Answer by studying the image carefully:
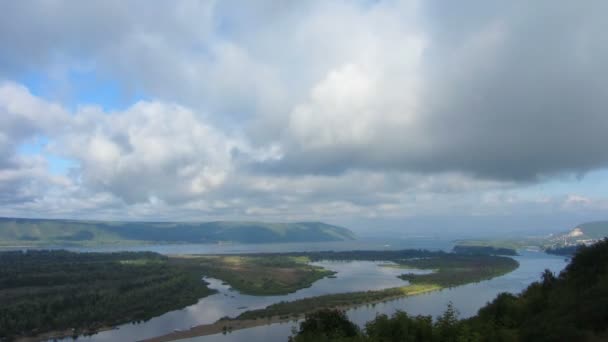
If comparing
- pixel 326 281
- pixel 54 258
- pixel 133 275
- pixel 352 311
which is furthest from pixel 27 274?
pixel 352 311

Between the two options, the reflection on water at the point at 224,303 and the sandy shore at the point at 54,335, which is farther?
the reflection on water at the point at 224,303

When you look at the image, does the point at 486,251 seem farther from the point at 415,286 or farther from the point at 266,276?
the point at 266,276

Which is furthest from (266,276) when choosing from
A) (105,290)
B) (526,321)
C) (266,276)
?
(526,321)

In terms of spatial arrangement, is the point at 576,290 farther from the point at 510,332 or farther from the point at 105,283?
the point at 105,283

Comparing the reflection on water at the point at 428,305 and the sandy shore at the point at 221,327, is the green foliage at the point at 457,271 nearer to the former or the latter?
the reflection on water at the point at 428,305

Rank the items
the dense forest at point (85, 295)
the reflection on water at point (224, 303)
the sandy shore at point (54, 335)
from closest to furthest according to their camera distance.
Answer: the sandy shore at point (54, 335) → the reflection on water at point (224, 303) → the dense forest at point (85, 295)

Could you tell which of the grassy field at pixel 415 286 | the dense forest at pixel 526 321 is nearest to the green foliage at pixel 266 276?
the grassy field at pixel 415 286

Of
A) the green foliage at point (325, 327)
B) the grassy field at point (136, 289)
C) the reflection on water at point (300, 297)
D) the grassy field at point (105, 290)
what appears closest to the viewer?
the green foliage at point (325, 327)

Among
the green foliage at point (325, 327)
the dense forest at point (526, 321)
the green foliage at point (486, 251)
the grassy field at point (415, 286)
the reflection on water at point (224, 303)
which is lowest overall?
the reflection on water at point (224, 303)
